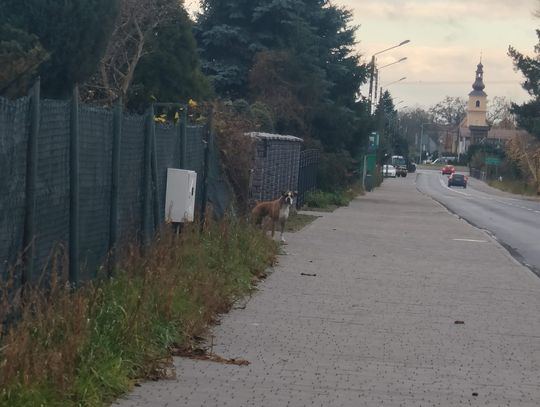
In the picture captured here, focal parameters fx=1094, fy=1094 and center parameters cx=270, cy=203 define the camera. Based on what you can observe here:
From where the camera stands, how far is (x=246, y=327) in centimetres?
1016

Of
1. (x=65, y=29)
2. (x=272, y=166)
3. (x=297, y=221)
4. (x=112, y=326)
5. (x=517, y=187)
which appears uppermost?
(x=65, y=29)

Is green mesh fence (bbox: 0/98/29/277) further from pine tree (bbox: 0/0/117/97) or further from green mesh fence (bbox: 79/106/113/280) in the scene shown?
pine tree (bbox: 0/0/117/97)

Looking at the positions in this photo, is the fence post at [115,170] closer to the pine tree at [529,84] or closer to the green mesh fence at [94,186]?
the green mesh fence at [94,186]

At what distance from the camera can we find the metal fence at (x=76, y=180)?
7758 mm

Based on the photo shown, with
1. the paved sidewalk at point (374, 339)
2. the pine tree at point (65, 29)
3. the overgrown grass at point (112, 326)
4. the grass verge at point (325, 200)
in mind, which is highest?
the pine tree at point (65, 29)

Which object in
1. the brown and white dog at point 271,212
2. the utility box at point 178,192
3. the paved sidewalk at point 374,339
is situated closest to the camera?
the paved sidewalk at point 374,339

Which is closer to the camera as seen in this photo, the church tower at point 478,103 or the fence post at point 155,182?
the fence post at point 155,182

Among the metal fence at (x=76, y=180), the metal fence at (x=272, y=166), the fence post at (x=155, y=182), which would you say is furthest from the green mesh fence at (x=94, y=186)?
the metal fence at (x=272, y=166)

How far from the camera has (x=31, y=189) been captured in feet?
26.2

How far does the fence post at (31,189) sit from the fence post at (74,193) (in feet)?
3.70

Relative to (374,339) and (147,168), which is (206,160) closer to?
(147,168)

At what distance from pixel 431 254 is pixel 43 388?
44.6ft

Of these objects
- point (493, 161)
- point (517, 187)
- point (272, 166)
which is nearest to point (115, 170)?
point (272, 166)

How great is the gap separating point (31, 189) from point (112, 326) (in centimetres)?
116
